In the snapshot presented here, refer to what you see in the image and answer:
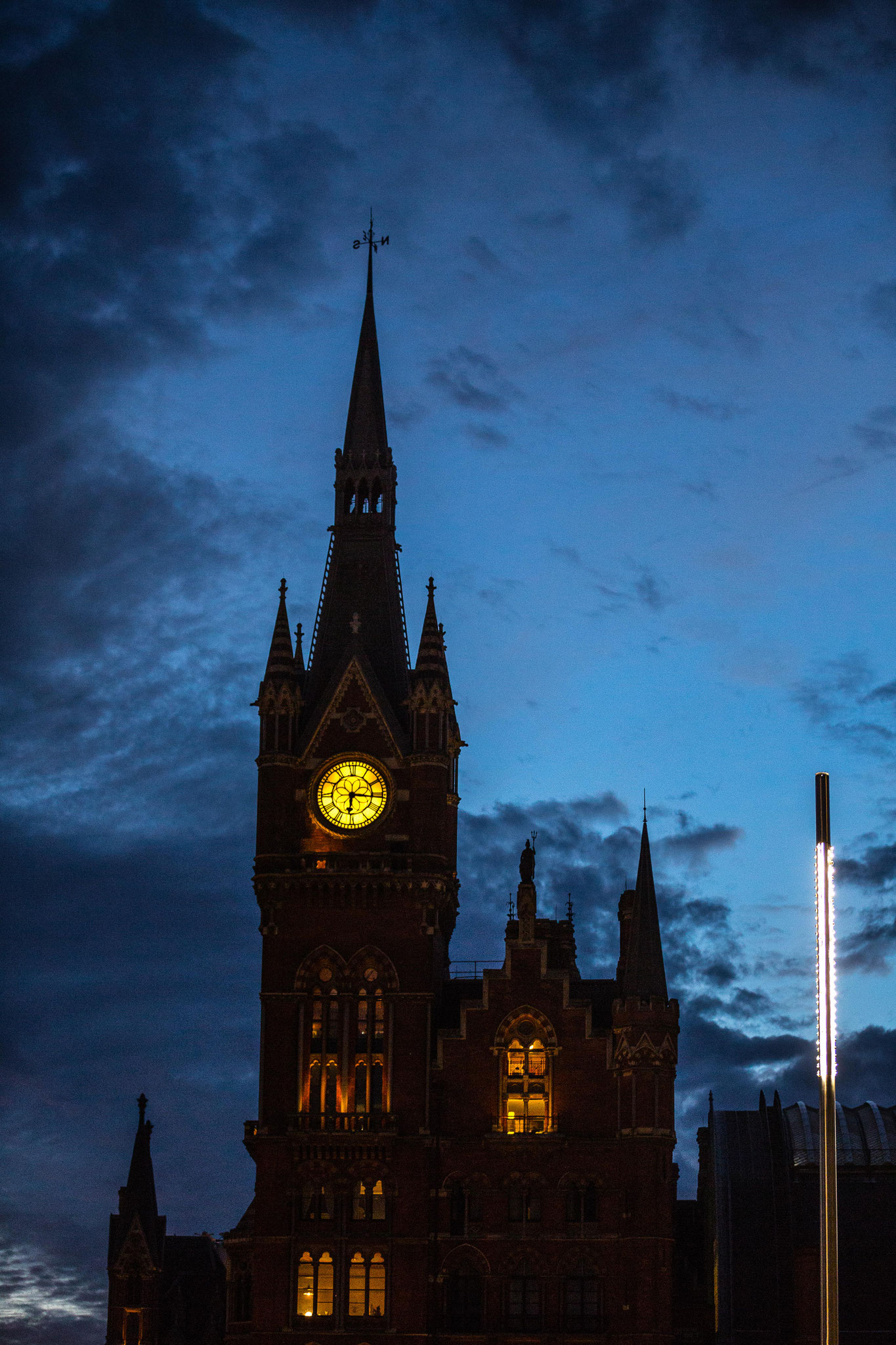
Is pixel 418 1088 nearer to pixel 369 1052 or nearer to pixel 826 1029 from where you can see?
pixel 369 1052

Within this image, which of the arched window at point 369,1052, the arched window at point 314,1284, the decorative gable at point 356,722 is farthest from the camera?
the decorative gable at point 356,722

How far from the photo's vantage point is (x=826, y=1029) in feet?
162

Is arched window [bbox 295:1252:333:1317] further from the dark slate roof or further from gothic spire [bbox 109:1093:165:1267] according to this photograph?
gothic spire [bbox 109:1093:165:1267]

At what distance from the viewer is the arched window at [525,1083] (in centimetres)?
9744

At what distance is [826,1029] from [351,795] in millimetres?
54877

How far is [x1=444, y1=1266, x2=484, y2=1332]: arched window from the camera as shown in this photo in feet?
312

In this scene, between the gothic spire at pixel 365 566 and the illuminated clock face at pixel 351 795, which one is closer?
the illuminated clock face at pixel 351 795

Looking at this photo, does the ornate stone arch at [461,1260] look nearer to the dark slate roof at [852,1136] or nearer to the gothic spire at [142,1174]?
Answer: the dark slate roof at [852,1136]

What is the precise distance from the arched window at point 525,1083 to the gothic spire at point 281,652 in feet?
69.3

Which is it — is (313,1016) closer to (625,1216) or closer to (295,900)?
(295,900)

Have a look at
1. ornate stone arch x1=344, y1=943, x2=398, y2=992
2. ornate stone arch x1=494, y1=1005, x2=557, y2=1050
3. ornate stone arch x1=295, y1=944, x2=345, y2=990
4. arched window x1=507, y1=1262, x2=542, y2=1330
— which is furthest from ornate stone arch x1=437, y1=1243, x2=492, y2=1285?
ornate stone arch x1=295, y1=944, x2=345, y2=990

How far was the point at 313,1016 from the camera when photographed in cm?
9938

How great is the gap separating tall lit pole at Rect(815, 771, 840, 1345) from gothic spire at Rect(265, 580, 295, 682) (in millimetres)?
56953

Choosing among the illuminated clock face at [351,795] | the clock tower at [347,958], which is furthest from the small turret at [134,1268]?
the illuminated clock face at [351,795]
